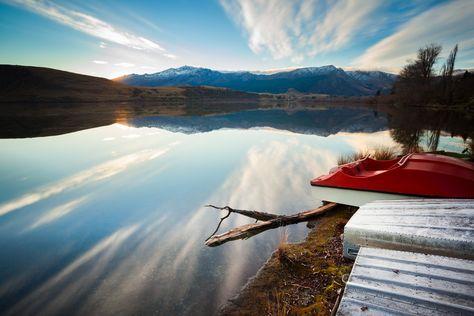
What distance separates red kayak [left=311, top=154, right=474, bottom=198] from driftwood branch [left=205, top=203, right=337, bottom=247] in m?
1.08

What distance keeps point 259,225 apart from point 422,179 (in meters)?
4.40

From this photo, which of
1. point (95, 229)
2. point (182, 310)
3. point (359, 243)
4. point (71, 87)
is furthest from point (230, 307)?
point (71, 87)

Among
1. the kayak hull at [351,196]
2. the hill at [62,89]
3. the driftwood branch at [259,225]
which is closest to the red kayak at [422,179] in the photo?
the kayak hull at [351,196]

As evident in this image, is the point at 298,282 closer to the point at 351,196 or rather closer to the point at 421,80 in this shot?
the point at 351,196

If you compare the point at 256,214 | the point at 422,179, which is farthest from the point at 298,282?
the point at 422,179

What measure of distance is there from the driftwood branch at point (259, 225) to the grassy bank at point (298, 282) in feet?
3.48

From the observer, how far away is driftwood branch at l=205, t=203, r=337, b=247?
689 cm

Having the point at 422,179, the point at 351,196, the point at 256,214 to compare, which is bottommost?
the point at 256,214

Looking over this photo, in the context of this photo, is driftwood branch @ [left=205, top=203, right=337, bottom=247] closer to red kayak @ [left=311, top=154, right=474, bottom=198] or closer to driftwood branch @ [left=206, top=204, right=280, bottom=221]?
driftwood branch @ [left=206, top=204, right=280, bottom=221]

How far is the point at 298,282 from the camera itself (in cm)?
512

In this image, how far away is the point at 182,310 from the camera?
462 centimetres

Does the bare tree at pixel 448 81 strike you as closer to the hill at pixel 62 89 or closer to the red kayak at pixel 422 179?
the red kayak at pixel 422 179

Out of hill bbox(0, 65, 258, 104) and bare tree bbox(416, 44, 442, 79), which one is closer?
bare tree bbox(416, 44, 442, 79)

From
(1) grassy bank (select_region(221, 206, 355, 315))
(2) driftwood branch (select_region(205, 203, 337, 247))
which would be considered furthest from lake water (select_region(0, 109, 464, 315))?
(1) grassy bank (select_region(221, 206, 355, 315))
